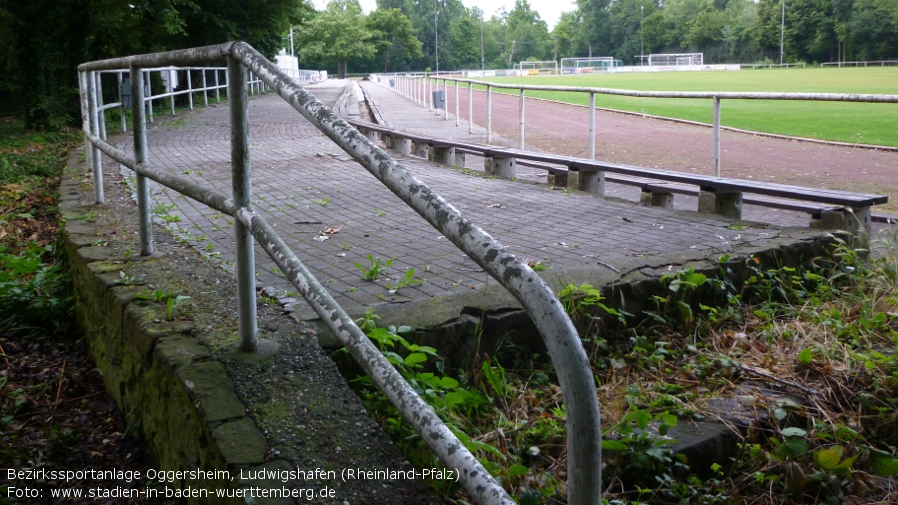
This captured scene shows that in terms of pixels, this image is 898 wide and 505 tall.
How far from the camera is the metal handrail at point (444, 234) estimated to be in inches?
45.6

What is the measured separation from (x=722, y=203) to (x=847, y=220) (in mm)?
1093

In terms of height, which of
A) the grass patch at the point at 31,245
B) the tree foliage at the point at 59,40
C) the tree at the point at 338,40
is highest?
the tree at the point at 338,40

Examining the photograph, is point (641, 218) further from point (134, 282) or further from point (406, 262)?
point (134, 282)

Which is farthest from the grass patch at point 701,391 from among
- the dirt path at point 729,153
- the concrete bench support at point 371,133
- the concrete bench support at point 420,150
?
the concrete bench support at point 371,133

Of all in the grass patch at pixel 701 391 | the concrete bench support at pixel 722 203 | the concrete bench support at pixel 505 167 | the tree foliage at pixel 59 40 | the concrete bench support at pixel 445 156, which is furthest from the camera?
the tree foliage at pixel 59 40

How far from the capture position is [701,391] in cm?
334

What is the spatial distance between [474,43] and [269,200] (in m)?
139

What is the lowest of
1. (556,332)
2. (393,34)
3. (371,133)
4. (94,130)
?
(371,133)

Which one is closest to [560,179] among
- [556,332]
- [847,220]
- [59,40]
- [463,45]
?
[847,220]

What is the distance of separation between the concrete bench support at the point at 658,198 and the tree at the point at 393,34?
391 ft

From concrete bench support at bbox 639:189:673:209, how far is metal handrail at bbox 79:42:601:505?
190 inches

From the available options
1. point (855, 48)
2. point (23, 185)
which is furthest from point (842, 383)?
point (855, 48)

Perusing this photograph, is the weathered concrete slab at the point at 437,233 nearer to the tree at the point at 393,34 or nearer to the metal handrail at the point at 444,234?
the metal handrail at the point at 444,234

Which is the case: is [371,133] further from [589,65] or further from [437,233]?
[589,65]
